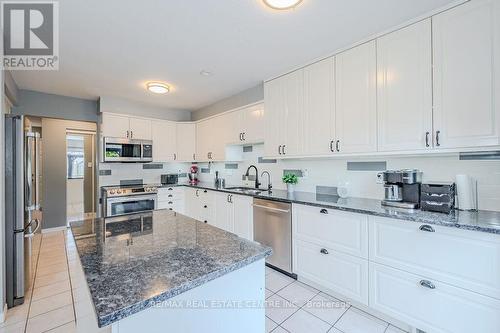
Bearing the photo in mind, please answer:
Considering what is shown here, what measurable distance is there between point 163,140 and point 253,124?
2.17 metres

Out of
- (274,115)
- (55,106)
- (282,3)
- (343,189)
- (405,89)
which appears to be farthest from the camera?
(55,106)

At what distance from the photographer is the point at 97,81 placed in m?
3.32

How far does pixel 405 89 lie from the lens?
78.6 inches

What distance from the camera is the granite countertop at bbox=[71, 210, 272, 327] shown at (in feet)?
2.38

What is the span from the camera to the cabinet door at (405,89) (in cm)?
189

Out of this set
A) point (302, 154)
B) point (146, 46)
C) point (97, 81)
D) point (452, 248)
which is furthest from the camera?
point (97, 81)

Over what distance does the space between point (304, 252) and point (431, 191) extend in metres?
1.29

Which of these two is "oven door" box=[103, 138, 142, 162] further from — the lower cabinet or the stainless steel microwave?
the lower cabinet

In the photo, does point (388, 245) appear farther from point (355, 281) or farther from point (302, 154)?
point (302, 154)

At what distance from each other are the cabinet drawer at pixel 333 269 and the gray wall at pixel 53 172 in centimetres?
502

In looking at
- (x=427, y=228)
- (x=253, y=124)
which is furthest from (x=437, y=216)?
(x=253, y=124)

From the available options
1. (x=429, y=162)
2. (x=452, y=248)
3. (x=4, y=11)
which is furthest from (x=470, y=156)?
(x=4, y=11)

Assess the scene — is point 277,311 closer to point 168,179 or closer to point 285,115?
point 285,115

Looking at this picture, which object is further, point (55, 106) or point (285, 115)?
point (55, 106)
